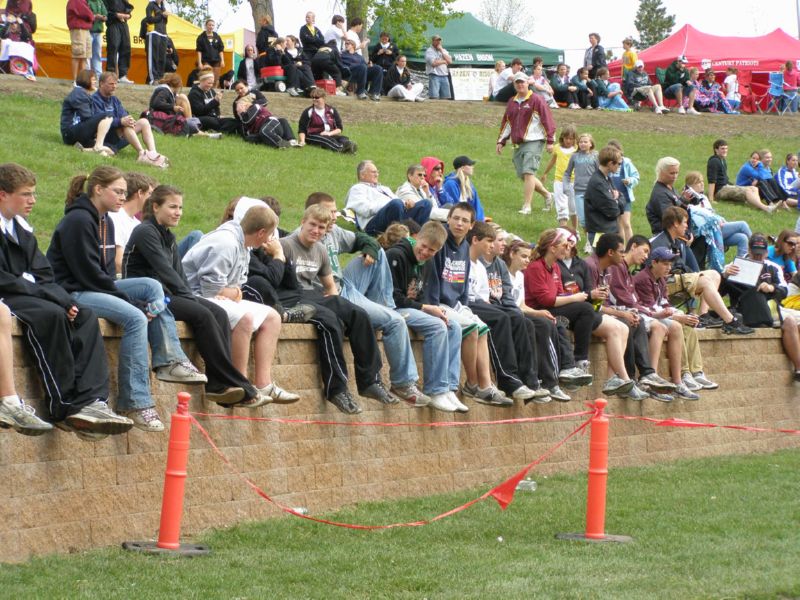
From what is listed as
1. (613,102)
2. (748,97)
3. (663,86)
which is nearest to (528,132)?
(613,102)

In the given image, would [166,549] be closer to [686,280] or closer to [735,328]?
[686,280]

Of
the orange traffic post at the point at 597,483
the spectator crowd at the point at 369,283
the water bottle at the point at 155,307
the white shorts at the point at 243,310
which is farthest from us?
the white shorts at the point at 243,310

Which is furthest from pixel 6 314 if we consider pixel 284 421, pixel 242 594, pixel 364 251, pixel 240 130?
pixel 240 130

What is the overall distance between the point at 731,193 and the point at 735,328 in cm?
1147

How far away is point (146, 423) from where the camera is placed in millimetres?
8758

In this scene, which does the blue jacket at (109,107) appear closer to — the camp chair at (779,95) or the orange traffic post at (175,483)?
the orange traffic post at (175,483)

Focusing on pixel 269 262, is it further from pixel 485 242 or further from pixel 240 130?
pixel 240 130

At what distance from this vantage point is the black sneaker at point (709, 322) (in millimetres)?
16391

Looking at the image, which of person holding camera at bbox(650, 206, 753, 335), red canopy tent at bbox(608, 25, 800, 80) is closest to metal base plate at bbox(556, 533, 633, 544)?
person holding camera at bbox(650, 206, 753, 335)

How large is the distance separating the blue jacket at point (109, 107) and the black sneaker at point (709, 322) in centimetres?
877

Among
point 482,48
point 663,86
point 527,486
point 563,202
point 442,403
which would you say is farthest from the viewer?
point 482,48

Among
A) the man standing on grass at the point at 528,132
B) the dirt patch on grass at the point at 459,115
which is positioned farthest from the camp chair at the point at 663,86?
the man standing on grass at the point at 528,132

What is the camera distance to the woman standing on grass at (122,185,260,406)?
30.2 feet

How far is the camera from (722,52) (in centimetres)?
4453
